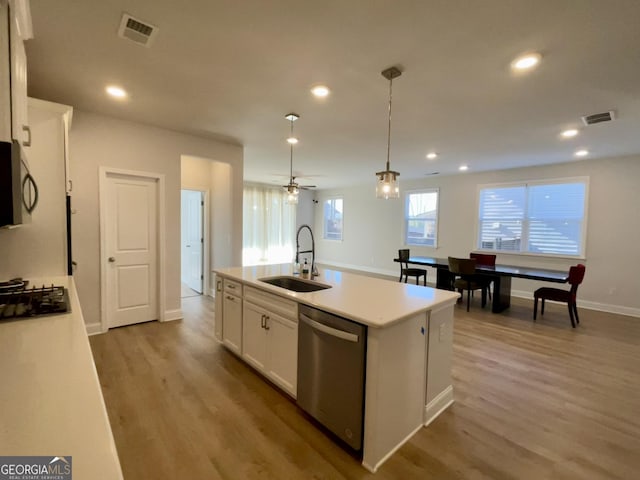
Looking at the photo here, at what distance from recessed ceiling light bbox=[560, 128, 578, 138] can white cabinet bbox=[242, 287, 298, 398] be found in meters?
4.03

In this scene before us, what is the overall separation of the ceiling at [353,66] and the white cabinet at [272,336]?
73.8 inches

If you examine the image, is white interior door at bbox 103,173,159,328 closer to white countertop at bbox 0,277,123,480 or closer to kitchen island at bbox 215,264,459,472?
kitchen island at bbox 215,264,459,472

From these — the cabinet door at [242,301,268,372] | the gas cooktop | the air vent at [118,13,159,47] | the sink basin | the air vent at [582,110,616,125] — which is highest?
the air vent at [118,13,159,47]

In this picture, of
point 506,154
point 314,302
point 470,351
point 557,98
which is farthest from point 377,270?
point 314,302

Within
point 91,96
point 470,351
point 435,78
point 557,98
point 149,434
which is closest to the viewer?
point 149,434

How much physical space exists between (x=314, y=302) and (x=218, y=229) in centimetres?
392

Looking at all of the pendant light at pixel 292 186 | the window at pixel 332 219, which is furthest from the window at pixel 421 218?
the pendant light at pixel 292 186

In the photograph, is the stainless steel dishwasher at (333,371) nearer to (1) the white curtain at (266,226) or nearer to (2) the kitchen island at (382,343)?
(2) the kitchen island at (382,343)

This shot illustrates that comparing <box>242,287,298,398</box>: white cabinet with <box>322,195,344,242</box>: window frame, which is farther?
<box>322,195,344,242</box>: window frame

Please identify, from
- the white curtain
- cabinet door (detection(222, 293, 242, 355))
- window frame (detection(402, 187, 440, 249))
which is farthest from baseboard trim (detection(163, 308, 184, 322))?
window frame (detection(402, 187, 440, 249))

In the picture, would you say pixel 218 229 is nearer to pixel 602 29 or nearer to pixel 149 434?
pixel 149 434

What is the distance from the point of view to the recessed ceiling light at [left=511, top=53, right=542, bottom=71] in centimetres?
212

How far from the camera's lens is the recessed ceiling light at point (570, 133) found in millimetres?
3658

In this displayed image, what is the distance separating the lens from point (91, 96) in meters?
2.98
